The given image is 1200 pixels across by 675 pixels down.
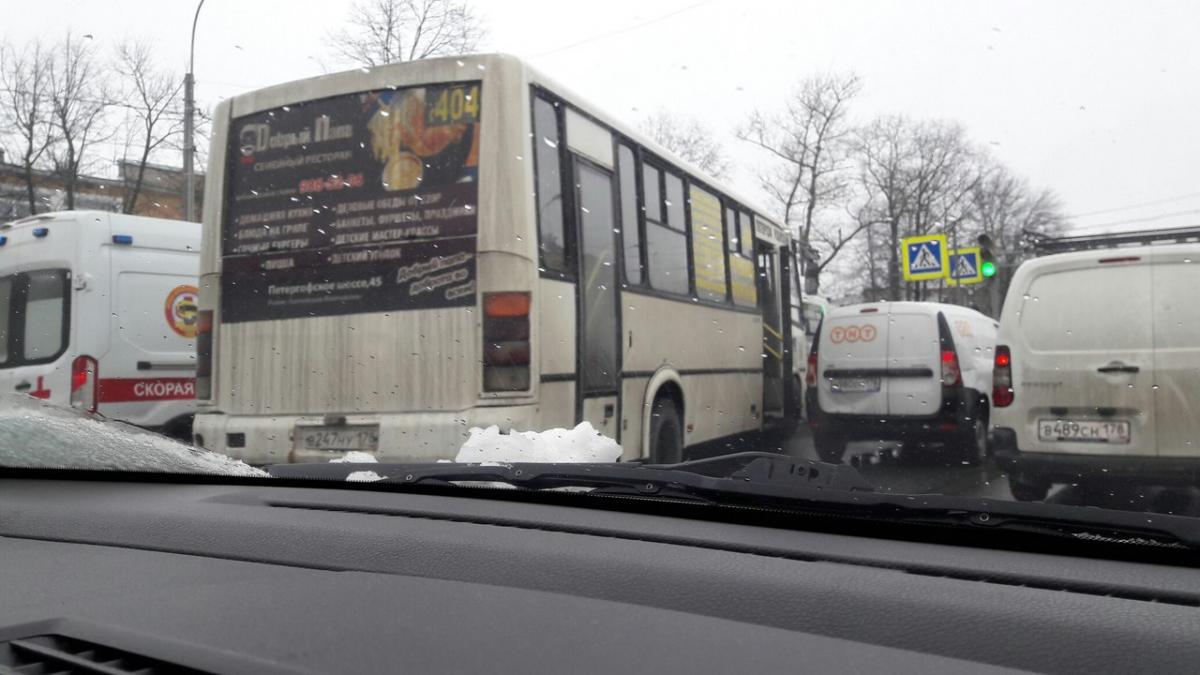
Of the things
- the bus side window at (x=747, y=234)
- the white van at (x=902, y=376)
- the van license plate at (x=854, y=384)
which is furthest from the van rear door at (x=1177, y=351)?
the bus side window at (x=747, y=234)

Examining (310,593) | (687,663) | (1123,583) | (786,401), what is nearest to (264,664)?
(310,593)

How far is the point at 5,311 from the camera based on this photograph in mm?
6879

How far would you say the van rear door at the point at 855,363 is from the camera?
6070 millimetres

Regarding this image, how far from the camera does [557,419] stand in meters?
5.57

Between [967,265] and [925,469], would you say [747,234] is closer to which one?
[967,265]

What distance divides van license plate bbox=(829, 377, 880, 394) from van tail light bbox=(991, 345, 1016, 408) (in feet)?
2.39

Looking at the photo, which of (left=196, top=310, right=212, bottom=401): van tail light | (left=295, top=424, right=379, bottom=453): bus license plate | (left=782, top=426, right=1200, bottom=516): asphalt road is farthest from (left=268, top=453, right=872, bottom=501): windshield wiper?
(left=196, top=310, right=212, bottom=401): van tail light

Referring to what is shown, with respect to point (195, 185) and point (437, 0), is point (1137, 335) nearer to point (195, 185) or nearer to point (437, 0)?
point (437, 0)

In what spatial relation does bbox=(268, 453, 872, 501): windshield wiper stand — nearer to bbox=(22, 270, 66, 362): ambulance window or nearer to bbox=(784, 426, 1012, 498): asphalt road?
bbox=(784, 426, 1012, 498): asphalt road

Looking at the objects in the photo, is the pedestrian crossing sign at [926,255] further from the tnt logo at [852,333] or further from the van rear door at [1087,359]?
the tnt logo at [852,333]

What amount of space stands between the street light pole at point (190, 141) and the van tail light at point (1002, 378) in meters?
4.13

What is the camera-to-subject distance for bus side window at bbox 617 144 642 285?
268 inches

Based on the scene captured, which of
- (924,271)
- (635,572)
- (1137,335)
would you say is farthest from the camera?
(924,271)

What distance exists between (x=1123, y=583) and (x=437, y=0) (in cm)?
397
